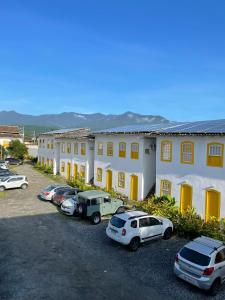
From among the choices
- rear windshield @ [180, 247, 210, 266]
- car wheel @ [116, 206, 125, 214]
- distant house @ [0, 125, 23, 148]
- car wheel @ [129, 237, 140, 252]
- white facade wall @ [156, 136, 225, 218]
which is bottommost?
car wheel @ [129, 237, 140, 252]

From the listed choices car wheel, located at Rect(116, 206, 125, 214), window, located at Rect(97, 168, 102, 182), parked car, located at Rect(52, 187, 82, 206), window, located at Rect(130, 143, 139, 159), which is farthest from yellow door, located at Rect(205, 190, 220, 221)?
window, located at Rect(97, 168, 102, 182)

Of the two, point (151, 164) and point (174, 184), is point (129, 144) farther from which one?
point (174, 184)

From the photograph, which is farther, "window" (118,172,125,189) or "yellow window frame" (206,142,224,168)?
"window" (118,172,125,189)

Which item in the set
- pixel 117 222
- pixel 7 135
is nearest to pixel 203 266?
pixel 117 222

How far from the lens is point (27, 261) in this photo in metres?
15.8

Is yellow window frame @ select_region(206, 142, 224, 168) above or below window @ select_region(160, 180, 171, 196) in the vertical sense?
above

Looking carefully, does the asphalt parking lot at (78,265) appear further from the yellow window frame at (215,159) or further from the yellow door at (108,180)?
the yellow door at (108,180)

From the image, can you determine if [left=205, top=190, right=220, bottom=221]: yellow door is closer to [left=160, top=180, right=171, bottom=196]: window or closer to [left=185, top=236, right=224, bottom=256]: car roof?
[left=160, top=180, right=171, bottom=196]: window

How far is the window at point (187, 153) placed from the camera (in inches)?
966

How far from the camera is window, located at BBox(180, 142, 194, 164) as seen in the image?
80.5 feet

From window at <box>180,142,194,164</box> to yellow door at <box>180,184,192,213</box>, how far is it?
192 cm

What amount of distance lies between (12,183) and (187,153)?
63.6 ft

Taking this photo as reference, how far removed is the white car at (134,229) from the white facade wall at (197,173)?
5.91 m

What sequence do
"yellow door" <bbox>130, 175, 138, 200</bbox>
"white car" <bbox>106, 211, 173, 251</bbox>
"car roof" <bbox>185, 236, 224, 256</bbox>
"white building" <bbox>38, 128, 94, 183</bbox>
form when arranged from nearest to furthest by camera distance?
"car roof" <bbox>185, 236, 224, 256</bbox>
"white car" <bbox>106, 211, 173, 251</bbox>
"yellow door" <bbox>130, 175, 138, 200</bbox>
"white building" <bbox>38, 128, 94, 183</bbox>
